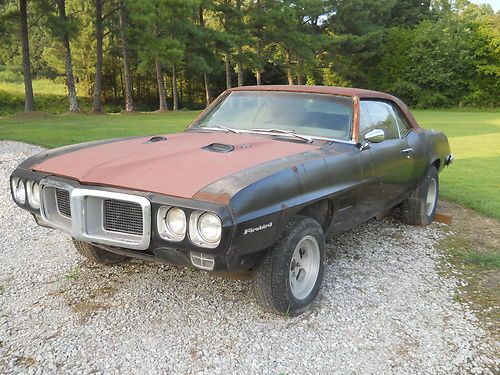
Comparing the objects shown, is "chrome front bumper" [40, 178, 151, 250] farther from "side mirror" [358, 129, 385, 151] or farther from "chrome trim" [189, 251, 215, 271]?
"side mirror" [358, 129, 385, 151]

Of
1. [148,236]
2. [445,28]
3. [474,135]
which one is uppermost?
[445,28]

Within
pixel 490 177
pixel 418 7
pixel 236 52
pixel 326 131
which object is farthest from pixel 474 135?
pixel 418 7

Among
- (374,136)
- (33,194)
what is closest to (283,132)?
(374,136)

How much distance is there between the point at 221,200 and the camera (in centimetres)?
264

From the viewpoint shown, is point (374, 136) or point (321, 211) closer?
point (321, 211)

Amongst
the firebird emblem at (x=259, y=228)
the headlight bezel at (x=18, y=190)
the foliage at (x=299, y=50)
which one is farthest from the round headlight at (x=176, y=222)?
the foliage at (x=299, y=50)

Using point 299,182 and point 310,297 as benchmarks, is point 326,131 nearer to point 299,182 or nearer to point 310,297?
point 299,182

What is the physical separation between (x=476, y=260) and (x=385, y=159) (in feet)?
4.48

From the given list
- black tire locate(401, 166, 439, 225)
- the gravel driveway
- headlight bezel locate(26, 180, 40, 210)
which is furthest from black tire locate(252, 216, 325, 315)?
black tire locate(401, 166, 439, 225)

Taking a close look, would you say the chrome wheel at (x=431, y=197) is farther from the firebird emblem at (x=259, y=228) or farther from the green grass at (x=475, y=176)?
the firebird emblem at (x=259, y=228)

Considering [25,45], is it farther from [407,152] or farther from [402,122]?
[407,152]

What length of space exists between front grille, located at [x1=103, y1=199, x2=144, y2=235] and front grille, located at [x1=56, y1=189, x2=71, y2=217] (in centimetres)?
38

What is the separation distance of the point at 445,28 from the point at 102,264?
134 ft

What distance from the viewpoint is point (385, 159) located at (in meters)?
4.31
